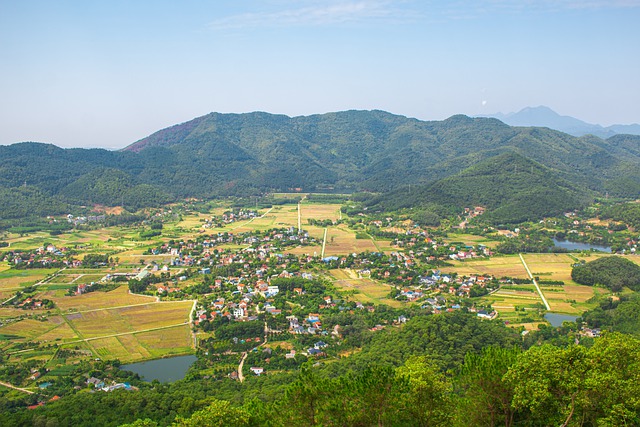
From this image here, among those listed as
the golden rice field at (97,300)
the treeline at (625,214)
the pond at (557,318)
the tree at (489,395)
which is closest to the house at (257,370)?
the tree at (489,395)

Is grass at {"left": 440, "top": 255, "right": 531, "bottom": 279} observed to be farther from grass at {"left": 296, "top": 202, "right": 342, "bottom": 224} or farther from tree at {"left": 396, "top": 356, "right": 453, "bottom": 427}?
tree at {"left": 396, "top": 356, "right": 453, "bottom": 427}

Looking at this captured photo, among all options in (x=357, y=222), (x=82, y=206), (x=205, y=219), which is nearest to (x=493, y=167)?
(x=357, y=222)

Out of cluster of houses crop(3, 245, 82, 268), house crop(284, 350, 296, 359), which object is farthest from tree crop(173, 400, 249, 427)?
cluster of houses crop(3, 245, 82, 268)

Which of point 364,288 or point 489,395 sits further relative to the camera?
point 364,288

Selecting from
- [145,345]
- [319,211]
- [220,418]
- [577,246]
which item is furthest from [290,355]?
[319,211]

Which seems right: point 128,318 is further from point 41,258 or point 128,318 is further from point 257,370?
point 41,258

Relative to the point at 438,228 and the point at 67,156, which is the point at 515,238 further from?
the point at 67,156
